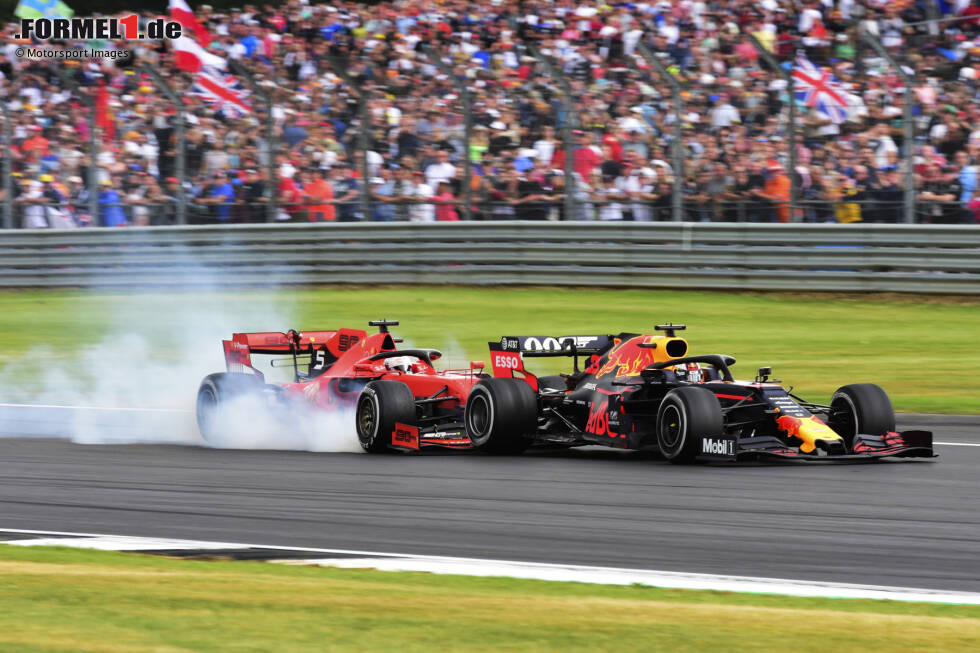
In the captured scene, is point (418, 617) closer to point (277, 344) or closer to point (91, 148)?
point (277, 344)

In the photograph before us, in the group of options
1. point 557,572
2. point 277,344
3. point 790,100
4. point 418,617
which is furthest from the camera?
point 790,100

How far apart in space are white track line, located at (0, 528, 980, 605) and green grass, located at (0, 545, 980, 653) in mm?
158

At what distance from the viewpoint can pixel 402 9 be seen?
71.1ft

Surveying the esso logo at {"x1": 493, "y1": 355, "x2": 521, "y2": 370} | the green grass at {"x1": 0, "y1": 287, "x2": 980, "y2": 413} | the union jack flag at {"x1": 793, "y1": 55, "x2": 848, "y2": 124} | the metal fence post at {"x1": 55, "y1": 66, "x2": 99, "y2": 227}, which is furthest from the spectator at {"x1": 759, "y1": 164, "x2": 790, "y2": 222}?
the metal fence post at {"x1": 55, "y1": 66, "x2": 99, "y2": 227}

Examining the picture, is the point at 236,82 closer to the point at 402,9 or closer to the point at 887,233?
the point at 402,9

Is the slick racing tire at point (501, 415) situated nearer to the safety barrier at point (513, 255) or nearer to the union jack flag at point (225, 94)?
the safety barrier at point (513, 255)

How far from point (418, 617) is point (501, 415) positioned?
5.09 m

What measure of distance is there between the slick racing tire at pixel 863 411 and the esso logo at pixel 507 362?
2334 mm

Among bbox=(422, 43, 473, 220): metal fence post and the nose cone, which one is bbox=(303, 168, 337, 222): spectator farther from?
the nose cone

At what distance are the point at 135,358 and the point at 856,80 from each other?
8934 mm

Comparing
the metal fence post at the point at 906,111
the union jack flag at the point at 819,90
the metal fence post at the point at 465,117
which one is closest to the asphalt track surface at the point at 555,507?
the metal fence post at the point at 906,111

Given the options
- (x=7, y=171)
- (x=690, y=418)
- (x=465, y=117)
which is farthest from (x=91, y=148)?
(x=690, y=418)

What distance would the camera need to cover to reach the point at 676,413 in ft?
30.1

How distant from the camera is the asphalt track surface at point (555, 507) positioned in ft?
21.2
